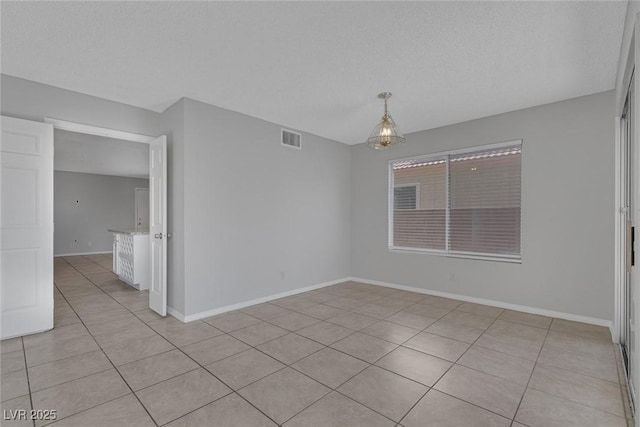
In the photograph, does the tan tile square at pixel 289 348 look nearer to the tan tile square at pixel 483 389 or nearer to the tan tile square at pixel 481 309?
the tan tile square at pixel 483 389

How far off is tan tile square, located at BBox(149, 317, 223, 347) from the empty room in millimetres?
38

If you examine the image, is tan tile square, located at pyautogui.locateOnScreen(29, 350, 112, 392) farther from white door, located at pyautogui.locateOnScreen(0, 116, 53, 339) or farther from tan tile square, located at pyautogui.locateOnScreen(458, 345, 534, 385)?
tan tile square, located at pyautogui.locateOnScreen(458, 345, 534, 385)

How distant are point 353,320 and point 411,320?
2.37 feet

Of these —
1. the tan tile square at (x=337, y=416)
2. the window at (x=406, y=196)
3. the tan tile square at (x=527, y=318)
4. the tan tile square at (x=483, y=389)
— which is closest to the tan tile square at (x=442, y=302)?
the tan tile square at (x=527, y=318)

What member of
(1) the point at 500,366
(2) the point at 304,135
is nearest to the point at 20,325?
(2) the point at 304,135

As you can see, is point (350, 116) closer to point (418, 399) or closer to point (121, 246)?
point (418, 399)

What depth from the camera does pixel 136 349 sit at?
9.21ft

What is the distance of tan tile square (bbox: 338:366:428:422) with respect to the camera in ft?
6.41

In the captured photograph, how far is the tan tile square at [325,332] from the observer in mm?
3051

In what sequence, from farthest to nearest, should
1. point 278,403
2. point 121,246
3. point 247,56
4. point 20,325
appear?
point 121,246
point 20,325
point 247,56
point 278,403

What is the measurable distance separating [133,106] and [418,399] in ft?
14.8

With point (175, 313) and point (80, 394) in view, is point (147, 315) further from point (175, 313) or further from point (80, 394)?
point (80, 394)

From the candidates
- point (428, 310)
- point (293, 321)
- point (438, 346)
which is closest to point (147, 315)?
point (293, 321)

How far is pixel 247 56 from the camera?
265cm
